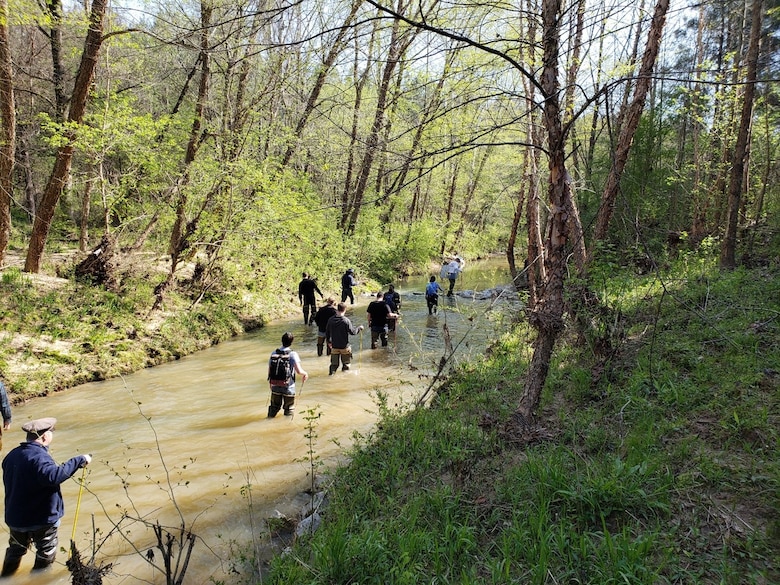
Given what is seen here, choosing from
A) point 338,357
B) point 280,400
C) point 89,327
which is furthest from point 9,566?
point 89,327

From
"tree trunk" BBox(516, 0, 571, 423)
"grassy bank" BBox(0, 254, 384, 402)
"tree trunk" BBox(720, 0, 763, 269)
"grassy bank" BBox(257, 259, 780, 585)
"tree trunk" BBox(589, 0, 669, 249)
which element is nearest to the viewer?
"grassy bank" BBox(257, 259, 780, 585)

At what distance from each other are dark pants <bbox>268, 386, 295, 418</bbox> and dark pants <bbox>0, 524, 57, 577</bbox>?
350 centimetres

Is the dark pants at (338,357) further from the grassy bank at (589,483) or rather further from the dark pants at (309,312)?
the dark pants at (309,312)

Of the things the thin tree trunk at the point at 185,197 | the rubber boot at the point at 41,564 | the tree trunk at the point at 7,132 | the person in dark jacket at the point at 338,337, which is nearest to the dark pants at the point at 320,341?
the person in dark jacket at the point at 338,337

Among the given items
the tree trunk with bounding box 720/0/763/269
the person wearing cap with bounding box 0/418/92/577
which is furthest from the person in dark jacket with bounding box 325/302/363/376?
the tree trunk with bounding box 720/0/763/269

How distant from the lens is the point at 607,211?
312 inches

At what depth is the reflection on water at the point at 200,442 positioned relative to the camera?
4.54 m

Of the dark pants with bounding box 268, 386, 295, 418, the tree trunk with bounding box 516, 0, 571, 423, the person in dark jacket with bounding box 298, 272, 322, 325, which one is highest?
the tree trunk with bounding box 516, 0, 571, 423

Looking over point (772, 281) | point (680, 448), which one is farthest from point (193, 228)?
point (772, 281)

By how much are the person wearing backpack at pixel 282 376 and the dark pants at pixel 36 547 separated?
3.51 metres

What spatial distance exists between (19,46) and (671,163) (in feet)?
87.8

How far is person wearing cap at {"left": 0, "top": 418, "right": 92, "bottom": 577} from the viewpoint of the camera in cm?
401

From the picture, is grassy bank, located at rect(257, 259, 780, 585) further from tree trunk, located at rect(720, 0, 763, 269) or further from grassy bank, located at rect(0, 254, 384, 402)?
grassy bank, located at rect(0, 254, 384, 402)

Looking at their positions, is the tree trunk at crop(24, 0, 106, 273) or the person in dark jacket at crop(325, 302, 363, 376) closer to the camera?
the person in dark jacket at crop(325, 302, 363, 376)
